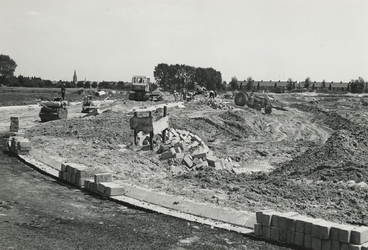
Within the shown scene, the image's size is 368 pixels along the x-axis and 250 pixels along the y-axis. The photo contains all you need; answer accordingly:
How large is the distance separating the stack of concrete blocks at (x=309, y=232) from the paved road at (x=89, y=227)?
0.23 meters

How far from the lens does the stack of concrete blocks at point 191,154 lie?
14719 millimetres

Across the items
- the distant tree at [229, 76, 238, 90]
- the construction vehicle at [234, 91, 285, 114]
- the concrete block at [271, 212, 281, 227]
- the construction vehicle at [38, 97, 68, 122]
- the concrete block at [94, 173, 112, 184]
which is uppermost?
the distant tree at [229, 76, 238, 90]

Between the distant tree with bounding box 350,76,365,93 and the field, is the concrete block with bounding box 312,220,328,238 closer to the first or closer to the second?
the field

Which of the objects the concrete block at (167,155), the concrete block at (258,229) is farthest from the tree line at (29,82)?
the concrete block at (258,229)

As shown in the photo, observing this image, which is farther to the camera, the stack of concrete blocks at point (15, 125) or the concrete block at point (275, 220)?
the stack of concrete blocks at point (15, 125)

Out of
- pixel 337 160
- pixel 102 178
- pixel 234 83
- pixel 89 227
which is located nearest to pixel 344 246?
pixel 89 227

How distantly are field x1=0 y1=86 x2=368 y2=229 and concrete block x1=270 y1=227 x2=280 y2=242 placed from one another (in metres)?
1.63

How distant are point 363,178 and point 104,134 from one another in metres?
10.7

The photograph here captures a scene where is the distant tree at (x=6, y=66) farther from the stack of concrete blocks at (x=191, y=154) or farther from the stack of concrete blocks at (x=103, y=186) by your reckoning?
the stack of concrete blocks at (x=103, y=186)

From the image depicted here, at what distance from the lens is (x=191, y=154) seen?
16.3 metres

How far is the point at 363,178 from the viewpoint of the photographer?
11.2 meters

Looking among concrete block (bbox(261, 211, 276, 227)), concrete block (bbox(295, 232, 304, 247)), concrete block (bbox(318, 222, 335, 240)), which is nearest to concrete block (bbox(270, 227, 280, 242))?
concrete block (bbox(261, 211, 276, 227))

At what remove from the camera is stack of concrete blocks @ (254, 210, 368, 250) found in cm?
642

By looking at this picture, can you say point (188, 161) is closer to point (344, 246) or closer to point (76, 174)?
point (76, 174)
